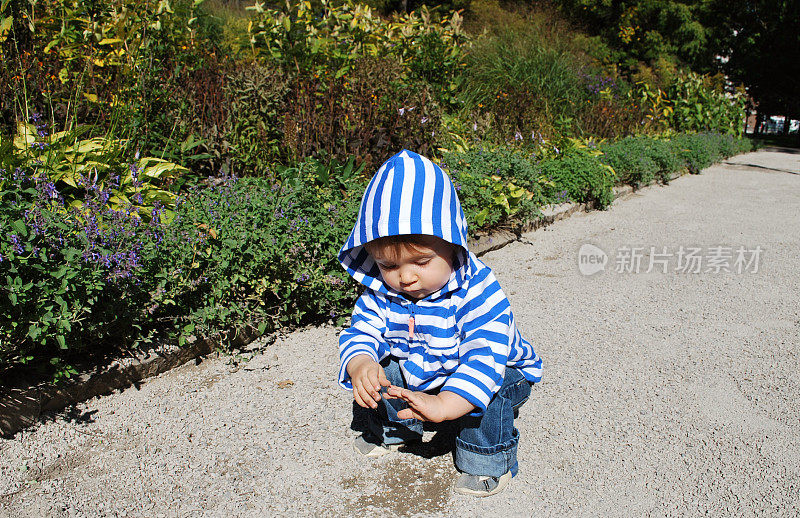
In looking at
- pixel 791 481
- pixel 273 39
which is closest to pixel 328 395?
pixel 791 481

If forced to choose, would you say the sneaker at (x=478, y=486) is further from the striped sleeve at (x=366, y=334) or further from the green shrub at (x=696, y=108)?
the green shrub at (x=696, y=108)

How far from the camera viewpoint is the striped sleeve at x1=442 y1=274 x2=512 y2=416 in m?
1.85

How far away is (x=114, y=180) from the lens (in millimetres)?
3619

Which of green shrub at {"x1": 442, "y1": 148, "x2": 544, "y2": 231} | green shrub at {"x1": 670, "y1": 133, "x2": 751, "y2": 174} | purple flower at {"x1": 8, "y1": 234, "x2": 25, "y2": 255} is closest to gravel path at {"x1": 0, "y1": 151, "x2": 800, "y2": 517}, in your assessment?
purple flower at {"x1": 8, "y1": 234, "x2": 25, "y2": 255}

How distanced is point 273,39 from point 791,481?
565 centimetres

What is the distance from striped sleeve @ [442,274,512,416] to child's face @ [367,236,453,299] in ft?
0.44

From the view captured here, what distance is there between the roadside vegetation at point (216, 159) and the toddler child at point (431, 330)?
1129 millimetres

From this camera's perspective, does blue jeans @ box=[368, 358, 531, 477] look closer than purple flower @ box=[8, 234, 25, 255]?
Yes

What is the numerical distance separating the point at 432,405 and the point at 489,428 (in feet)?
1.29

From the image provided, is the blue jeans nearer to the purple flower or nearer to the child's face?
the child's face

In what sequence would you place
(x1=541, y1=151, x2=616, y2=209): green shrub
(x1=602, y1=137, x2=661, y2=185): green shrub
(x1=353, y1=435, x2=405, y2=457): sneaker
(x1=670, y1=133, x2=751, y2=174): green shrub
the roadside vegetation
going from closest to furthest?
(x1=353, y1=435, x2=405, y2=457): sneaker
the roadside vegetation
(x1=541, y1=151, x2=616, y2=209): green shrub
(x1=602, y1=137, x2=661, y2=185): green shrub
(x1=670, y1=133, x2=751, y2=174): green shrub

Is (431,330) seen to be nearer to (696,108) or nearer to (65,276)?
(65,276)

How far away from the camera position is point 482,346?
188 cm

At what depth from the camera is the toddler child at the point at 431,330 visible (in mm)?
1851
